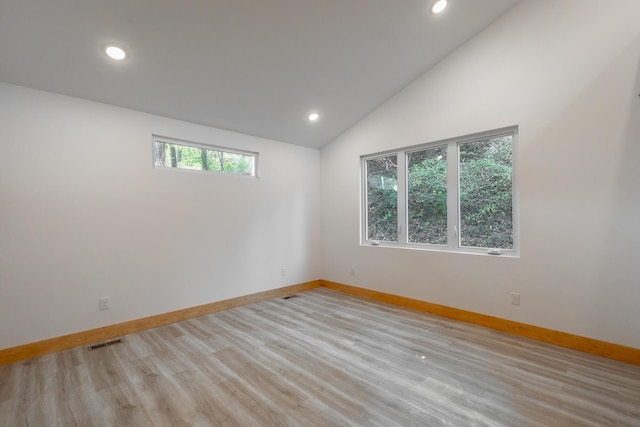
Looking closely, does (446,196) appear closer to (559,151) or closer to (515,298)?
(559,151)

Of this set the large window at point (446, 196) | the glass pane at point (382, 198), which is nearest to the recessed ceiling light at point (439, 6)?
the large window at point (446, 196)

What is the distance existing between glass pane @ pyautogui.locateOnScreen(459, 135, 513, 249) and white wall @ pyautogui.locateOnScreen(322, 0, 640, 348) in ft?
0.66

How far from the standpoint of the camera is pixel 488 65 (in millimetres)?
3111

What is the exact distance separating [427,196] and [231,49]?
9.33ft

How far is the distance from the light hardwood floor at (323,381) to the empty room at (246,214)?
0.02 metres

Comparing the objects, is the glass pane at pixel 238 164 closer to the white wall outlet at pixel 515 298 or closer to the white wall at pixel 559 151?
the white wall at pixel 559 151

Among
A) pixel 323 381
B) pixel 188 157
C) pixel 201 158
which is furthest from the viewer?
pixel 201 158

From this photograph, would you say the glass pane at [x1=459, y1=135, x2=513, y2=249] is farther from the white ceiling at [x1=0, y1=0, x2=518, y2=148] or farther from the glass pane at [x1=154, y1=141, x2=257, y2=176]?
the glass pane at [x1=154, y1=141, x2=257, y2=176]

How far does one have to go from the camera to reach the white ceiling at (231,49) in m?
2.19

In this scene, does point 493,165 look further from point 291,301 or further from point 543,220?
point 291,301

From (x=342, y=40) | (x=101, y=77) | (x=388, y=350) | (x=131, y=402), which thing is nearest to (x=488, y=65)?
(x=342, y=40)

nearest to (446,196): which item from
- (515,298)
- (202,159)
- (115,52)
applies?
(515,298)

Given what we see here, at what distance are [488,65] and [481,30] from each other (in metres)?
0.42

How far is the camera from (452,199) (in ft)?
11.5
